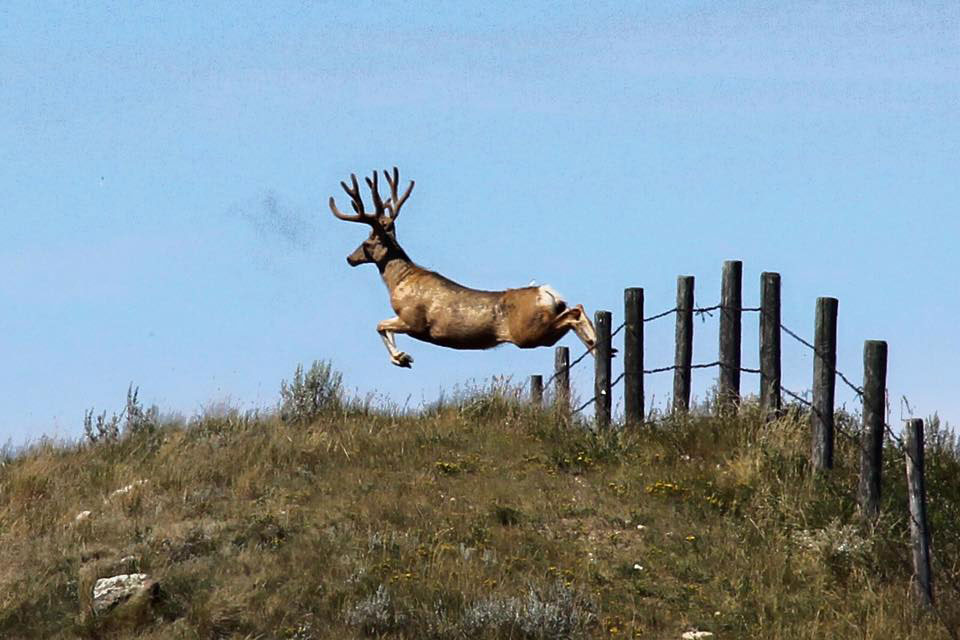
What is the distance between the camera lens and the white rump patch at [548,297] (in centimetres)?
1866

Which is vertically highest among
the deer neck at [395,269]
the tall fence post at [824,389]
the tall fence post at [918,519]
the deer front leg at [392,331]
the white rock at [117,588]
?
the deer neck at [395,269]

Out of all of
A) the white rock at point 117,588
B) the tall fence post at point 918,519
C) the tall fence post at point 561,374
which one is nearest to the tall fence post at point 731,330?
the tall fence post at point 561,374

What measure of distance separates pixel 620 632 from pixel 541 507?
8.22 ft

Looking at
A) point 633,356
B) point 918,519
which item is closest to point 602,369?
point 633,356

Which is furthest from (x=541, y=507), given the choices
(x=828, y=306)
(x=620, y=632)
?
(x=828, y=306)

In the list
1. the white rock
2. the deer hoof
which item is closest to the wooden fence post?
the deer hoof

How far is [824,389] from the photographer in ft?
47.5

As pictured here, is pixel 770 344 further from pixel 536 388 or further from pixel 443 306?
pixel 443 306

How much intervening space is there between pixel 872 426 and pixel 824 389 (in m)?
1.24

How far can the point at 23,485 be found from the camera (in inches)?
613

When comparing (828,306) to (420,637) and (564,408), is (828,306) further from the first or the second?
(420,637)

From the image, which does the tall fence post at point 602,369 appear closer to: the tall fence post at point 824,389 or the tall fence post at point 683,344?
the tall fence post at point 683,344

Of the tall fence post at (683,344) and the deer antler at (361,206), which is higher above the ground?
the deer antler at (361,206)

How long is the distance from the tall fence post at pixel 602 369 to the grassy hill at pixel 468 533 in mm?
414
